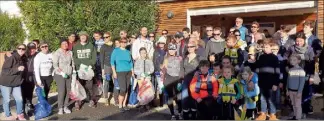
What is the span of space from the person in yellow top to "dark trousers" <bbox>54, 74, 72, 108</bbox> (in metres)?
3.34

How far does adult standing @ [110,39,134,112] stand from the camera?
8.07 metres

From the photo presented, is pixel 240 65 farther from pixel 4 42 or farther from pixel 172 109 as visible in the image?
pixel 4 42

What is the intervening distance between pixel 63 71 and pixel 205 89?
307 centimetres

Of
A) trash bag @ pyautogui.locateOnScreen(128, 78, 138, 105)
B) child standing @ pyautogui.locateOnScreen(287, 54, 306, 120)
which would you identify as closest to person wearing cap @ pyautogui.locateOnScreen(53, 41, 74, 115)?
trash bag @ pyautogui.locateOnScreen(128, 78, 138, 105)

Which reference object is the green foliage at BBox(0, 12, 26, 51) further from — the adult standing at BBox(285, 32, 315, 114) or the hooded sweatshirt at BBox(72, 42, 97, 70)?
the adult standing at BBox(285, 32, 315, 114)

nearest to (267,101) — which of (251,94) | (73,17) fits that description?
(251,94)

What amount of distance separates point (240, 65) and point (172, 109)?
5.14 ft

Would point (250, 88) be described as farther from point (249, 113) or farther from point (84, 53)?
point (84, 53)

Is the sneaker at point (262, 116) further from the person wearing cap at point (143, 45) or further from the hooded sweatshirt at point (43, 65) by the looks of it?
the hooded sweatshirt at point (43, 65)

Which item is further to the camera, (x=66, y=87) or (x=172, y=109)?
(x=66, y=87)

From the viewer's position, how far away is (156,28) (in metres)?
14.0

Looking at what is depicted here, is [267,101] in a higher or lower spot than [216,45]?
lower

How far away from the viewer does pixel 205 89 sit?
661 centimetres

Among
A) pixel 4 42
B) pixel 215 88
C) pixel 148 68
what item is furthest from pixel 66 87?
pixel 4 42
